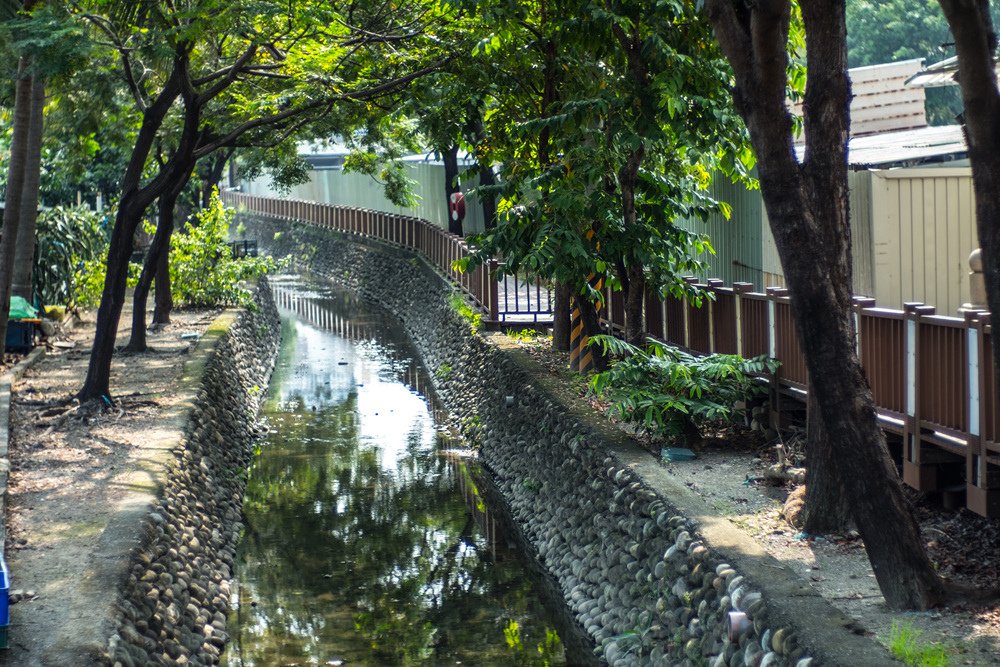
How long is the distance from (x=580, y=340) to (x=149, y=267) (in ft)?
21.3

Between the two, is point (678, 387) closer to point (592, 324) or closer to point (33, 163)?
point (592, 324)

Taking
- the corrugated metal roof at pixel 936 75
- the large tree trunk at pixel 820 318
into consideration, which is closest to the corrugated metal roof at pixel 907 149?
the corrugated metal roof at pixel 936 75

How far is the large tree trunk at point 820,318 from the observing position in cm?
734

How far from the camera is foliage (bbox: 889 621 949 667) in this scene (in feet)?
20.6

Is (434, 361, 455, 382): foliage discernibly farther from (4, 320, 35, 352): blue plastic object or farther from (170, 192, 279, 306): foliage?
(4, 320, 35, 352): blue plastic object

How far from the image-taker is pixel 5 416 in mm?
13609

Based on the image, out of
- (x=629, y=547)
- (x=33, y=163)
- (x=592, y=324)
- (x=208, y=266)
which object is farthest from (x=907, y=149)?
(x=208, y=266)

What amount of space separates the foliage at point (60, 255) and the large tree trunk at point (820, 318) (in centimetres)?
1742

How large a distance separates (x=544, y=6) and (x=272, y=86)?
6249mm

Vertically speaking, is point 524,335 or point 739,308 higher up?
point 739,308

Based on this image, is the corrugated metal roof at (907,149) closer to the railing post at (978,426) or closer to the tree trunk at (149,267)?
the railing post at (978,426)

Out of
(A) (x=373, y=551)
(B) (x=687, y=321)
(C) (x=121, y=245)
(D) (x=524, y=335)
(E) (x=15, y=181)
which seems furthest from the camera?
(D) (x=524, y=335)

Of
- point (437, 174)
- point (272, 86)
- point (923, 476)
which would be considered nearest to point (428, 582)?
point (923, 476)

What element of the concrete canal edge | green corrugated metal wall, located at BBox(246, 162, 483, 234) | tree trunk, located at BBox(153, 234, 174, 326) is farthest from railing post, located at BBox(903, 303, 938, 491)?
tree trunk, located at BBox(153, 234, 174, 326)
